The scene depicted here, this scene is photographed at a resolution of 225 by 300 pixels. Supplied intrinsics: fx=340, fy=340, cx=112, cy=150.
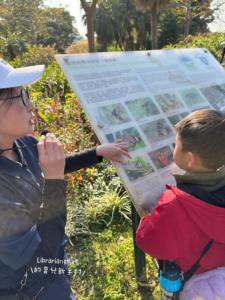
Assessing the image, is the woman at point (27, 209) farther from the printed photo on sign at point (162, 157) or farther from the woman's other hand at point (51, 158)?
the printed photo on sign at point (162, 157)

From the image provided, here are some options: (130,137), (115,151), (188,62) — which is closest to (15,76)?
(115,151)

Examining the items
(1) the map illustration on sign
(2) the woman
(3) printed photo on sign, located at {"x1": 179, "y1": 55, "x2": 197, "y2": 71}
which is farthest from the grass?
(3) printed photo on sign, located at {"x1": 179, "y1": 55, "x2": 197, "y2": 71}

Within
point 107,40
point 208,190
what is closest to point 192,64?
point 208,190

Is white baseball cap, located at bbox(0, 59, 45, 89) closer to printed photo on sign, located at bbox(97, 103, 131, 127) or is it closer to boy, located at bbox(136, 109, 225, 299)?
printed photo on sign, located at bbox(97, 103, 131, 127)

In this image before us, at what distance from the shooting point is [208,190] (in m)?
1.50

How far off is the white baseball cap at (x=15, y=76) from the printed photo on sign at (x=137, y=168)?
701mm

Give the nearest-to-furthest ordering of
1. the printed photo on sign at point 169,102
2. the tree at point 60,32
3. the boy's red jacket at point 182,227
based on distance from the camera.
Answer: the boy's red jacket at point 182,227 → the printed photo on sign at point 169,102 → the tree at point 60,32

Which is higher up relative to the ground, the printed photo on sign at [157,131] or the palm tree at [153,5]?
the printed photo on sign at [157,131]

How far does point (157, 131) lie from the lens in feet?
6.68

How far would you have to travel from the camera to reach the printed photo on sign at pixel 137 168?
1810 mm

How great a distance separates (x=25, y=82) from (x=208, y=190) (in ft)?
2.95

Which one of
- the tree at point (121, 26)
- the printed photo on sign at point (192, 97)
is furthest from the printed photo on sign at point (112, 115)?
the tree at point (121, 26)

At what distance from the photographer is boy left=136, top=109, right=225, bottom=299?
142cm

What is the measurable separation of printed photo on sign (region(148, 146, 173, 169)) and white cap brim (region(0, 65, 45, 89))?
83cm
